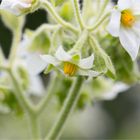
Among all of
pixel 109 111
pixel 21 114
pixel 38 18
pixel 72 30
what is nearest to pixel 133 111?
pixel 109 111

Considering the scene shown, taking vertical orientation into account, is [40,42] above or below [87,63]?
below

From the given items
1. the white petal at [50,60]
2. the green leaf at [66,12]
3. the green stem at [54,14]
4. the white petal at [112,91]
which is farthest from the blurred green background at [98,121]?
the white petal at [50,60]

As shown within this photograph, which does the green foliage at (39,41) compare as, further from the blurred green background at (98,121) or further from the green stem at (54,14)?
Answer: the blurred green background at (98,121)

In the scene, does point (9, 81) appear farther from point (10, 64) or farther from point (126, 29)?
point (126, 29)

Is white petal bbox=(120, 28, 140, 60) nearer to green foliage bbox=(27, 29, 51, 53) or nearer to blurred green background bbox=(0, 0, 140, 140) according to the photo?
green foliage bbox=(27, 29, 51, 53)

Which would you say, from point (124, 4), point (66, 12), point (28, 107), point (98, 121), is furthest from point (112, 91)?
point (98, 121)

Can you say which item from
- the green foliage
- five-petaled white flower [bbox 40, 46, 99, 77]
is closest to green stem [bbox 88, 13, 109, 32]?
five-petaled white flower [bbox 40, 46, 99, 77]

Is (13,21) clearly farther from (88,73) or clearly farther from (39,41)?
(88,73)
